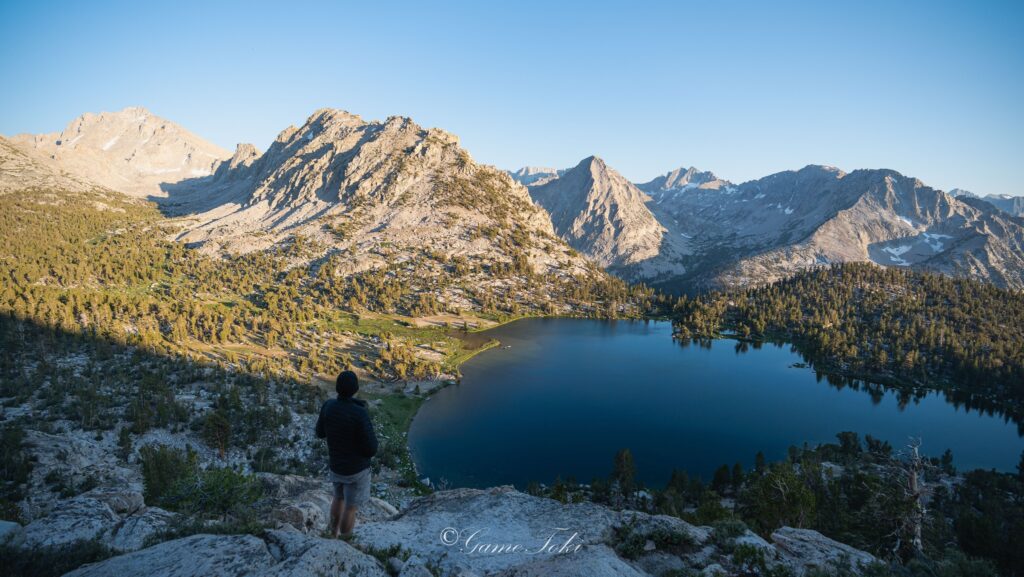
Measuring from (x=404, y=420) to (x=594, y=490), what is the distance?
3282 cm

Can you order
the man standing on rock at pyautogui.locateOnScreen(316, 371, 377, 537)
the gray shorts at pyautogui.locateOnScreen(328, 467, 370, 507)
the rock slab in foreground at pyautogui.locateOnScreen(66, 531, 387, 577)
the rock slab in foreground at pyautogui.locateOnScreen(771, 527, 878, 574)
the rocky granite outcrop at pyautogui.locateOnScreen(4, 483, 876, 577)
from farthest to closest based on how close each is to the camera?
the rock slab in foreground at pyautogui.locateOnScreen(771, 527, 878, 574) < the gray shorts at pyautogui.locateOnScreen(328, 467, 370, 507) < the man standing on rock at pyautogui.locateOnScreen(316, 371, 377, 537) < the rocky granite outcrop at pyautogui.locateOnScreen(4, 483, 876, 577) < the rock slab in foreground at pyautogui.locateOnScreen(66, 531, 387, 577)

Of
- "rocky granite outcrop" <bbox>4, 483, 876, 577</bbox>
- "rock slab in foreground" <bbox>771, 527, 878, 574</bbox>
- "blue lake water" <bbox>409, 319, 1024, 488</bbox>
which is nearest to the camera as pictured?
"rocky granite outcrop" <bbox>4, 483, 876, 577</bbox>

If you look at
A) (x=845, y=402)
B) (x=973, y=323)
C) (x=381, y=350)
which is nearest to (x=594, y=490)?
(x=381, y=350)

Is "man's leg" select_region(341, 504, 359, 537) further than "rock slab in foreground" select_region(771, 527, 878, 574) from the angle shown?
No

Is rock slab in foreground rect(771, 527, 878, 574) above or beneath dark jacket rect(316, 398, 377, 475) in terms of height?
beneath

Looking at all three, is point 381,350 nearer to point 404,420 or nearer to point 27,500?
point 404,420

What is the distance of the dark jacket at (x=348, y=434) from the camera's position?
34.6 ft

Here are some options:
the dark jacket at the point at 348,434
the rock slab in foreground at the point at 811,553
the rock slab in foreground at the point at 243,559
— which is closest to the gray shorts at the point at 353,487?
the dark jacket at the point at 348,434

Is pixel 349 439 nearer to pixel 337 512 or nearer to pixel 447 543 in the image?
pixel 337 512

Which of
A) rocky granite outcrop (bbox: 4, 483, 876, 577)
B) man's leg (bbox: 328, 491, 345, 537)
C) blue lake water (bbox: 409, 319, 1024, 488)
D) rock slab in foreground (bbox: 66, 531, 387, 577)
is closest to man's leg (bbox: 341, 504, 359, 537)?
man's leg (bbox: 328, 491, 345, 537)

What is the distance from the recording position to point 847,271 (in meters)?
180

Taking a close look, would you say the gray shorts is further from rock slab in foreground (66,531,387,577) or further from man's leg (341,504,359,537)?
rock slab in foreground (66,531,387,577)

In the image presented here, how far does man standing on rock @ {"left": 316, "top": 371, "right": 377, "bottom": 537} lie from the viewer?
10.5 metres

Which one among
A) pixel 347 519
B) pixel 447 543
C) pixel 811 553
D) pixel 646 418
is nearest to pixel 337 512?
pixel 347 519
